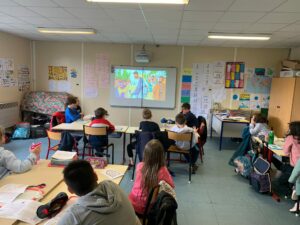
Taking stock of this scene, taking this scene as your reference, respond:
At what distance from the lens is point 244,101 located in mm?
6574

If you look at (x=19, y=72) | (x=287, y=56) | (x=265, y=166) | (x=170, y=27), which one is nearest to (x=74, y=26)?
(x=170, y=27)

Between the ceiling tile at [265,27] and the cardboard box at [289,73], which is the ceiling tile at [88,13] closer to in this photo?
the ceiling tile at [265,27]

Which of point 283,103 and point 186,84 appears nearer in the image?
point 283,103

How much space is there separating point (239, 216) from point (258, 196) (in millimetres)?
702

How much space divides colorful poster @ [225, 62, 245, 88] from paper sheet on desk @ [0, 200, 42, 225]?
19.3 feet

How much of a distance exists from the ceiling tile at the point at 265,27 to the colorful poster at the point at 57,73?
4805 mm

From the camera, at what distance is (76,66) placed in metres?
6.75

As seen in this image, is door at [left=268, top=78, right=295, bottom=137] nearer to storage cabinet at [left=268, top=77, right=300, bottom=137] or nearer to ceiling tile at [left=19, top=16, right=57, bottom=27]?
storage cabinet at [left=268, top=77, right=300, bottom=137]

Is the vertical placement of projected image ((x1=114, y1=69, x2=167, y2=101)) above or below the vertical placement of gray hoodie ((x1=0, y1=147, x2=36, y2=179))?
above

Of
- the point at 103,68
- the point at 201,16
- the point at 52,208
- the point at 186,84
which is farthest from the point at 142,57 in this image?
the point at 52,208

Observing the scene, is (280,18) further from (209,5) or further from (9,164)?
(9,164)

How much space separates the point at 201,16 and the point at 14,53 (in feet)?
15.8

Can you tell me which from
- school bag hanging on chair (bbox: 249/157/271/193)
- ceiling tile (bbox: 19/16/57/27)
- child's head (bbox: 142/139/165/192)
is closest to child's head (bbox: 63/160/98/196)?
child's head (bbox: 142/139/165/192)

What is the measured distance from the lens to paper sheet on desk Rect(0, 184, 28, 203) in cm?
162
